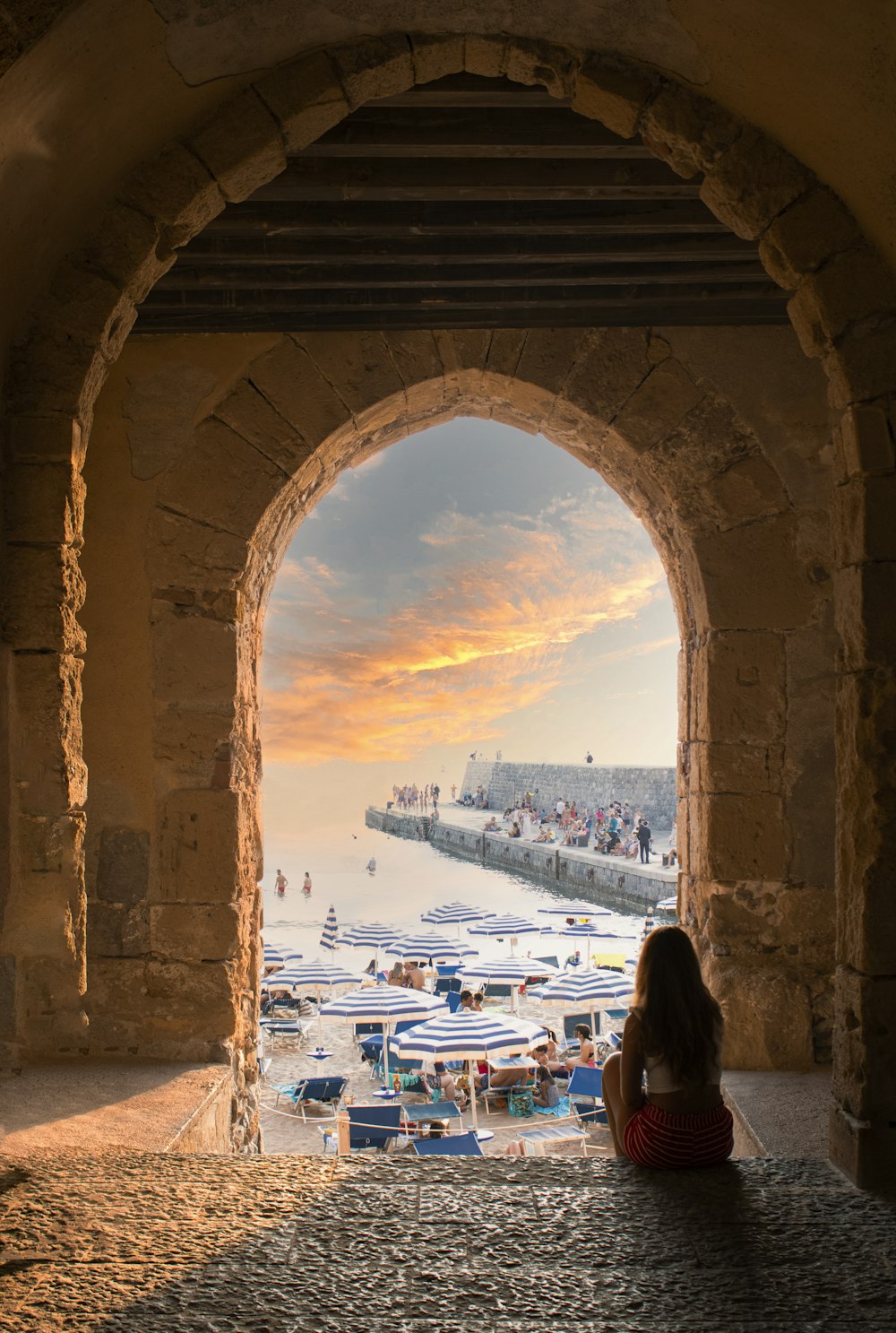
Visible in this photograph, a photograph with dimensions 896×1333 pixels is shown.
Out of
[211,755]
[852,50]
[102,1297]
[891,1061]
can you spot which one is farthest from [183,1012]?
[852,50]

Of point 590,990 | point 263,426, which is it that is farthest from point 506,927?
point 263,426

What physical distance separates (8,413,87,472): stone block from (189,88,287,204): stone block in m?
0.79

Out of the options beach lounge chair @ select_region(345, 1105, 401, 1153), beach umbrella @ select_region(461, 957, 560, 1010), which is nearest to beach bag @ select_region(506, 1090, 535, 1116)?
beach lounge chair @ select_region(345, 1105, 401, 1153)

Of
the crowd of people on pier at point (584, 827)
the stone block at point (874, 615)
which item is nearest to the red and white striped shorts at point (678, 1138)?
the stone block at point (874, 615)

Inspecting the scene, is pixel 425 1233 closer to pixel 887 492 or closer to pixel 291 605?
pixel 887 492

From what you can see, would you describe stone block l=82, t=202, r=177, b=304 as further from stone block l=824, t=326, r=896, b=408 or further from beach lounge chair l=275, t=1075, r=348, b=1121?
beach lounge chair l=275, t=1075, r=348, b=1121

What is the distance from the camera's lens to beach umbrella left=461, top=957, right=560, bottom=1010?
12.3 metres

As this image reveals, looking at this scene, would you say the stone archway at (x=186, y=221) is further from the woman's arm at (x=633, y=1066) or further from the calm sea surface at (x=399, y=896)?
the calm sea surface at (x=399, y=896)

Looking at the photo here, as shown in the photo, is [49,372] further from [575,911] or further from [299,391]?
[575,911]

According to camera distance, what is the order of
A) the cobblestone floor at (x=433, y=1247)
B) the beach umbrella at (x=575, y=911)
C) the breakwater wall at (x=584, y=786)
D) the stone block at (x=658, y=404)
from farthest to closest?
the breakwater wall at (x=584, y=786)
the beach umbrella at (x=575, y=911)
the stone block at (x=658, y=404)
the cobblestone floor at (x=433, y=1247)

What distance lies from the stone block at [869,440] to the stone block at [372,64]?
1469 mm

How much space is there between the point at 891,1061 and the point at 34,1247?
6.45 ft

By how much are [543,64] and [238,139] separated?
0.83 meters

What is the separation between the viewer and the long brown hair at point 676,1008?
8.91ft
